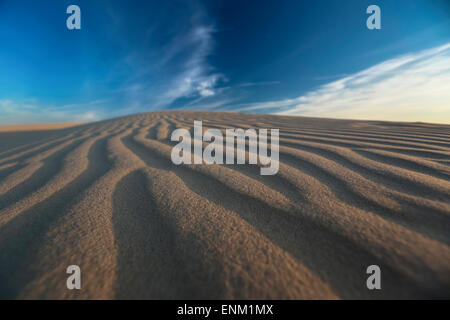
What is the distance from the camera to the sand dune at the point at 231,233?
1.77 feet

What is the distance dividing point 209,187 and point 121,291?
66 cm

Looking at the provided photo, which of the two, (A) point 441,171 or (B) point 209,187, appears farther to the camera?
(A) point 441,171

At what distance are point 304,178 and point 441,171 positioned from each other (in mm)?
978

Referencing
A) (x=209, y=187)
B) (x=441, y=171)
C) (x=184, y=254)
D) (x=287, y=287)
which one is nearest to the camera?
(x=287, y=287)

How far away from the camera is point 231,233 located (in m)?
0.72

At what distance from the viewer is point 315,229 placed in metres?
0.73

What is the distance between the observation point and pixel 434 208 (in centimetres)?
82

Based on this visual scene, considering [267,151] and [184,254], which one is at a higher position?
[267,151]

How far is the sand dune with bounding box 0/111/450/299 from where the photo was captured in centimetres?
54

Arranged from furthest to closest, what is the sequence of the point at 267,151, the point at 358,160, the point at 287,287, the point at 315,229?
the point at 267,151 < the point at 358,160 < the point at 315,229 < the point at 287,287

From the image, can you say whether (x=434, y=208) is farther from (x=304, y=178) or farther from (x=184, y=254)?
(x=184, y=254)
